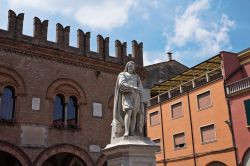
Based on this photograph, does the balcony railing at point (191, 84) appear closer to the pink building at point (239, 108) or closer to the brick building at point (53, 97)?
the pink building at point (239, 108)

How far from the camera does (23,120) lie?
16.3m

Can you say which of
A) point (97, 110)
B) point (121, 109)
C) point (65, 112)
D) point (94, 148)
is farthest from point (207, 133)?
point (121, 109)

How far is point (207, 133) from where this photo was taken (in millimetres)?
24312

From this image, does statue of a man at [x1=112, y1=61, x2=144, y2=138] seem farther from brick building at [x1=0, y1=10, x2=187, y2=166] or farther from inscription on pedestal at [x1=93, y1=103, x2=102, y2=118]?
inscription on pedestal at [x1=93, y1=103, x2=102, y2=118]

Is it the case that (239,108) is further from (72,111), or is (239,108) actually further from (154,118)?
(72,111)

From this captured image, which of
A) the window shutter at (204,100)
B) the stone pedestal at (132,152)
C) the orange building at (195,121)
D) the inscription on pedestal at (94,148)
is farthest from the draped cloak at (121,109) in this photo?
the window shutter at (204,100)

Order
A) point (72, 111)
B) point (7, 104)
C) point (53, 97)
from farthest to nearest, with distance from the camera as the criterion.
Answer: point (72, 111)
point (53, 97)
point (7, 104)

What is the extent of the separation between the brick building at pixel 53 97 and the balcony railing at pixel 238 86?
7.69 meters

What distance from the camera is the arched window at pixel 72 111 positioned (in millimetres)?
18180

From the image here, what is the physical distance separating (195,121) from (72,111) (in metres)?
10.5

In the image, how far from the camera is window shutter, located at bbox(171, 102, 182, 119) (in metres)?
27.2

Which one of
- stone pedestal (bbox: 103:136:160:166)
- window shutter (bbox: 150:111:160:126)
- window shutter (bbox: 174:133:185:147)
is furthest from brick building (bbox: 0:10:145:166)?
window shutter (bbox: 150:111:160:126)

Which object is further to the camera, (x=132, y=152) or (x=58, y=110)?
(x=58, y=110)

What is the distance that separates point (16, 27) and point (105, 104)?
6.05 meters
